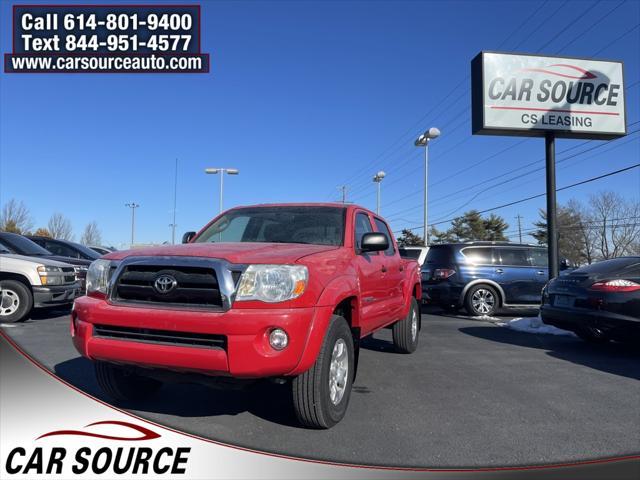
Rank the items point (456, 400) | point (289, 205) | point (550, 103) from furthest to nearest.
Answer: point (550, 103) → point (289, 205) → point (456, 400)

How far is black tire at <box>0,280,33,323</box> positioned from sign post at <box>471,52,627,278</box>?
1114 cm

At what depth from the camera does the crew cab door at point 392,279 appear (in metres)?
5.28

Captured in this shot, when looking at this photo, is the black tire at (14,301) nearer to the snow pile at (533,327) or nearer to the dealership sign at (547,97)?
the snow pile at (533,327)

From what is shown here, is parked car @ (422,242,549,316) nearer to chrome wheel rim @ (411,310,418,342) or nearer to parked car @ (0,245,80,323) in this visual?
chrome wheel rim @ (411,310,418,342)

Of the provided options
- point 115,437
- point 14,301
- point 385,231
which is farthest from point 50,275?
point 115,437

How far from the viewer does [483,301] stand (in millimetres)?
11148

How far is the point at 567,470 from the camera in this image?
2906 mm

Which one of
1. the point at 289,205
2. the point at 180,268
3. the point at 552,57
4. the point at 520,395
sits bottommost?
the point at 520,395

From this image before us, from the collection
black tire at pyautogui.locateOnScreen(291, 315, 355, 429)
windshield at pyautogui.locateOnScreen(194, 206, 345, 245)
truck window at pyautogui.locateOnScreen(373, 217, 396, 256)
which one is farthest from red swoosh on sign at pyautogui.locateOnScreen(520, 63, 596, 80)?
black tire at pyautogui.locateOnScreen(291, 315, 355, 429)

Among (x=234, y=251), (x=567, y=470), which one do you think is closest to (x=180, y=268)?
(x=234, y=251)

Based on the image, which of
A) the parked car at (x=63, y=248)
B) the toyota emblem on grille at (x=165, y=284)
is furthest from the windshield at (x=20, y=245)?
the toyota emblem on grille at (x=165, y=284)

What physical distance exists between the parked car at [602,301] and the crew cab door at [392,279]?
272 centimetres

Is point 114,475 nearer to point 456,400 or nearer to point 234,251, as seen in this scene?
point 234,251

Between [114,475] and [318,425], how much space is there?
1432 mm
